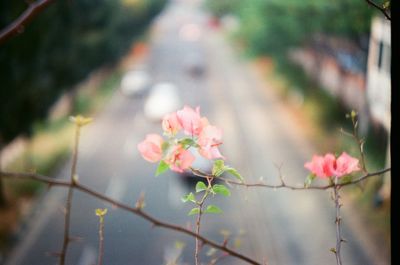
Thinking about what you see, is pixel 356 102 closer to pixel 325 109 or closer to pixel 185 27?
pixel 325 109

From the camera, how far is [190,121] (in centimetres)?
112

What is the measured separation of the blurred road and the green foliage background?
103 cm

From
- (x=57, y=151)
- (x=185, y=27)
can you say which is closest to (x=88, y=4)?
(x=57, y=151)

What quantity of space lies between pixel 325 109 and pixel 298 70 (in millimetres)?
2126

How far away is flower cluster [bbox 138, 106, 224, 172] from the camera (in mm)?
1112

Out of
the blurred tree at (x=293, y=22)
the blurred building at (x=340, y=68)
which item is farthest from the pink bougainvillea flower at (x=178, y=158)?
the blurred building at (x=340, y=68)

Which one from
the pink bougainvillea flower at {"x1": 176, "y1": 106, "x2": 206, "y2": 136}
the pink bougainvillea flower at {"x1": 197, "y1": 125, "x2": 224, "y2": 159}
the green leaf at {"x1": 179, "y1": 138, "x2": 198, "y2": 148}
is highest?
the pink bougainvillea flower at {"x1": 176, "y1": 106, "x2": 206, "y2": 136}

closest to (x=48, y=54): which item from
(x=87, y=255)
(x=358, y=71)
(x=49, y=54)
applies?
(x=49, y=54)

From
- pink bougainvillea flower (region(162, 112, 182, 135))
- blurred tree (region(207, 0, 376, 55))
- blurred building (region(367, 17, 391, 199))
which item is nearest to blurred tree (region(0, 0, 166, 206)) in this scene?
blurred tree (region(207, 0, 376, 55))

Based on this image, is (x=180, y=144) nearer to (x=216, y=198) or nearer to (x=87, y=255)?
(x=87, y=255)

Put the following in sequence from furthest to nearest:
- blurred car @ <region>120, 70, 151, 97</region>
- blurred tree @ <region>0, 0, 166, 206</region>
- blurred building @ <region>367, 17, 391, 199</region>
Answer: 1. blurred car @ <region>120, 70, 151, 97</region>
2. blurred tree @ <region>0, 0, 166, 206</region>
3. blurred building @ <region>367, 17, 391, 199</region>

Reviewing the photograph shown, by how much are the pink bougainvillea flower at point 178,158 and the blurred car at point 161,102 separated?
339 inches

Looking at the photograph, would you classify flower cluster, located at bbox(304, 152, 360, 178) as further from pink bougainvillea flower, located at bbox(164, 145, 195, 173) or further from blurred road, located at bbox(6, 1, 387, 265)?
blurred road, located at bbox(6, 1, 387, 265)

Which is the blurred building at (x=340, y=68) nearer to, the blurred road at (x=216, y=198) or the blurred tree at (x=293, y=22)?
the blurred tree at (x=293, y=22)
